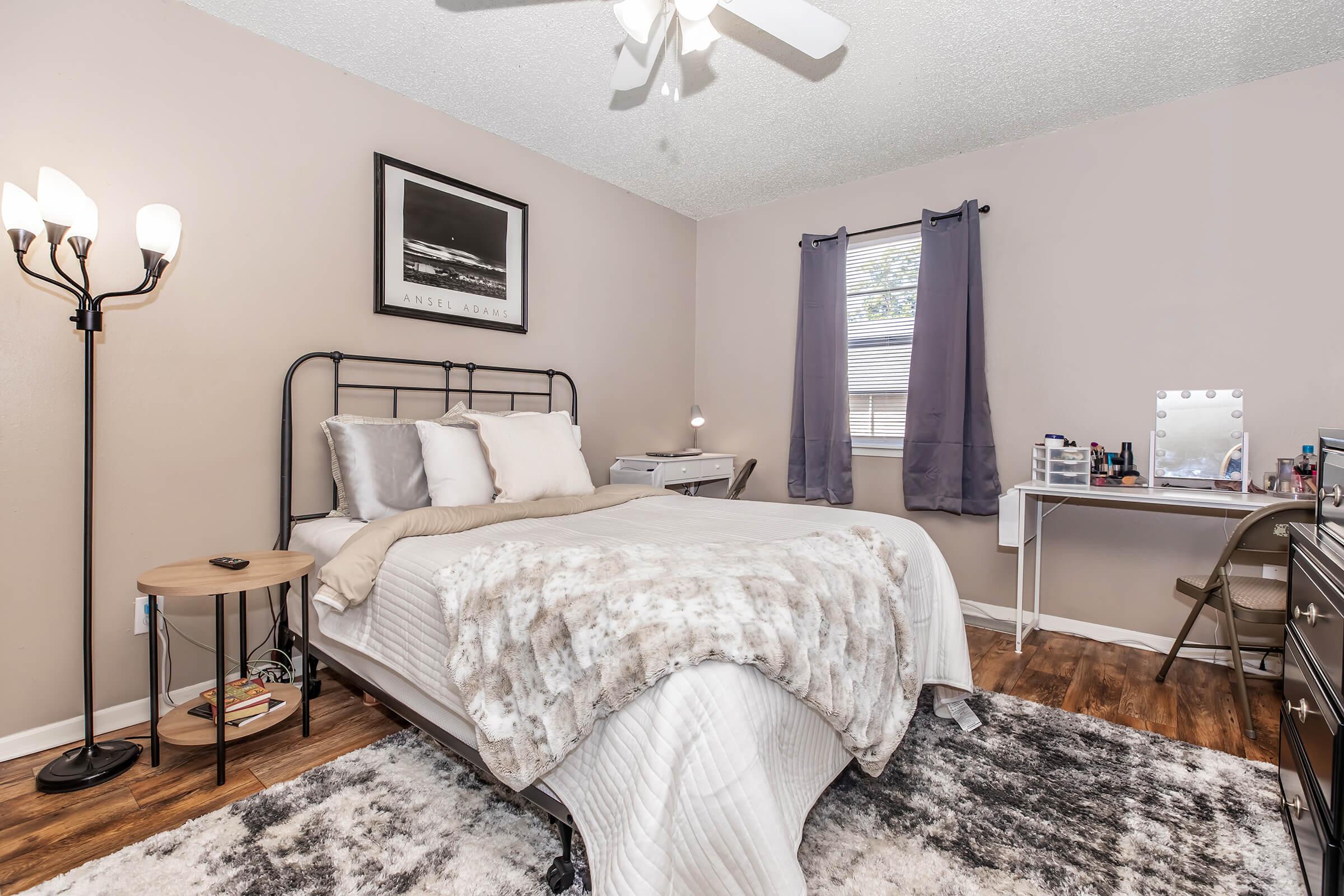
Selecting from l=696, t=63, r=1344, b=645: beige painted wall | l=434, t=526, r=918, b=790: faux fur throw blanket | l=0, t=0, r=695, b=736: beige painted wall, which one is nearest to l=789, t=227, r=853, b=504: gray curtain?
l=696, t=63, r=1344, b=645: beige painted wall

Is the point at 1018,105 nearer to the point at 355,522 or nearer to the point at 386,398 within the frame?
the point at 386,398

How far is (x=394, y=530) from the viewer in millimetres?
1970

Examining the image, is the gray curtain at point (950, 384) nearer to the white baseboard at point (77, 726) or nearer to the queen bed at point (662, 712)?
the queen bed at point (662, 712)

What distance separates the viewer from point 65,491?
6.73ft

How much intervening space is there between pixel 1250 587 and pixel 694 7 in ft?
9.18

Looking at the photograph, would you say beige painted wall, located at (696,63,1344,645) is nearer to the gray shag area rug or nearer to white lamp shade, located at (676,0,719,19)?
the gray shag area rug

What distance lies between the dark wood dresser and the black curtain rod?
2.27 metres

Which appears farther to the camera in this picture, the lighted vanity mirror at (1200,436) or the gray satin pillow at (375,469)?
the lighted vanity mirror at (1200,436)

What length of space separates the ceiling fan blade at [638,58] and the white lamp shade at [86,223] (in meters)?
1.59

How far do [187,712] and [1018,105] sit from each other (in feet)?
13.5

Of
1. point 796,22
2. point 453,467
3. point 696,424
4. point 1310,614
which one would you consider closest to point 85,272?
point 453,467

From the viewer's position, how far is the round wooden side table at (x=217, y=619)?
177 cm

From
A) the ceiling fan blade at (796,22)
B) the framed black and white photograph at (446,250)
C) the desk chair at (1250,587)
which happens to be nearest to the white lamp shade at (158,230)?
the framed black and white photograph at (446,250)

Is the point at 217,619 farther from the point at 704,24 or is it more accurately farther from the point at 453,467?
the point at 704,24
